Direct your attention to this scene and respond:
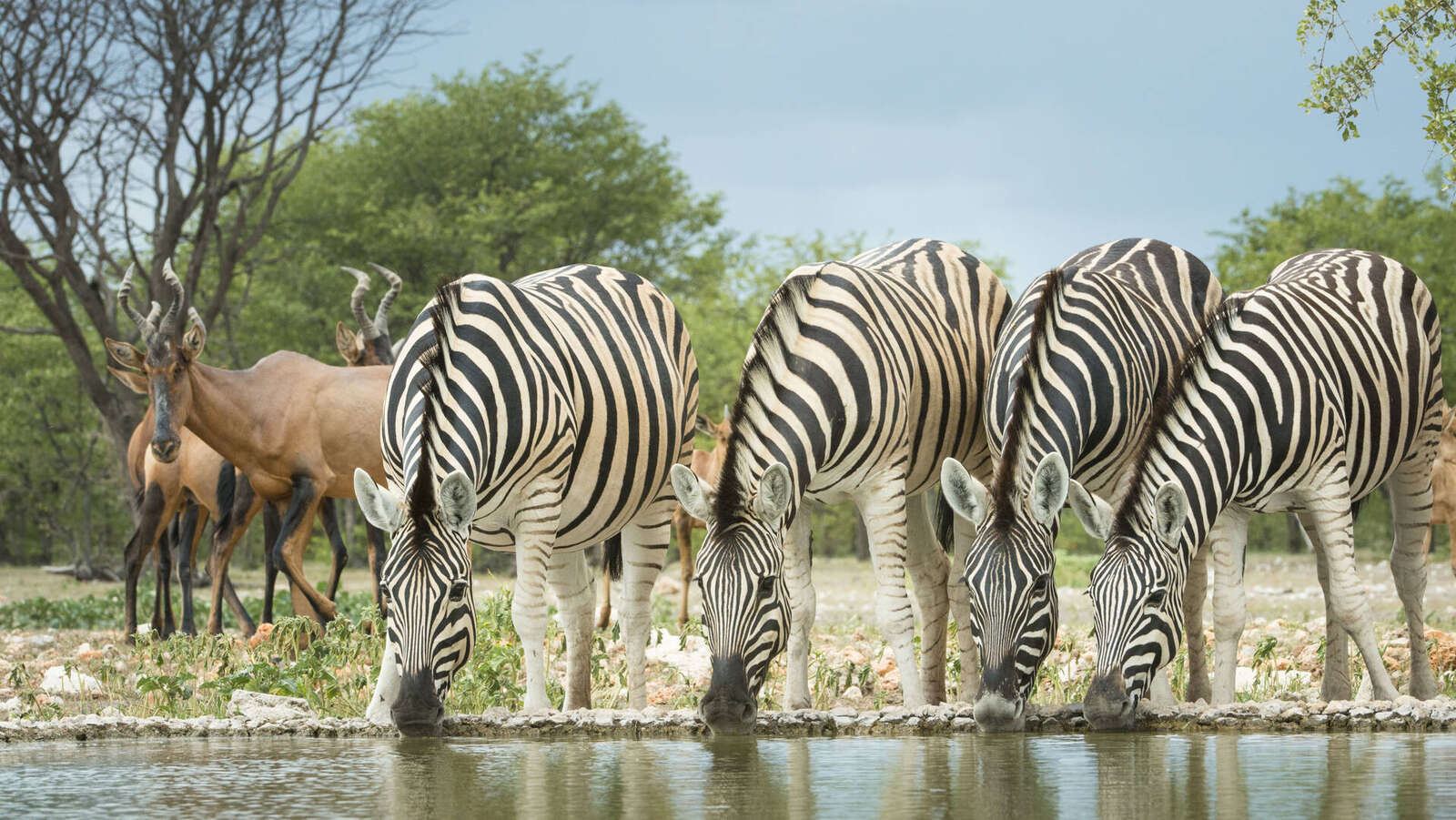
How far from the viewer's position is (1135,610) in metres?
6.91

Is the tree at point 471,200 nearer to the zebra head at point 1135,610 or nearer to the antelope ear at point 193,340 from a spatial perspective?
the antelope ear at point 193,340

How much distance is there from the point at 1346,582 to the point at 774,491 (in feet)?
10.1

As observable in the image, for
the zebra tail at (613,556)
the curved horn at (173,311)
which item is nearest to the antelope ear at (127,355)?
the curved horn at (173,311)

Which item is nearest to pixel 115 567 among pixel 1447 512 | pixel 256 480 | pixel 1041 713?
pixel 256 480

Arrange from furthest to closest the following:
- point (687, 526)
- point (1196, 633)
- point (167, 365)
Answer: point (687, 526) < point (167, 365) < point (1196, 633)

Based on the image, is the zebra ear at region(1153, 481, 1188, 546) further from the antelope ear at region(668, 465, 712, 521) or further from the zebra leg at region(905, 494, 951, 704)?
the zebra leg at region(905, 494, 951, 704)

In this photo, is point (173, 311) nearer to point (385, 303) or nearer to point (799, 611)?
point (385, 303)

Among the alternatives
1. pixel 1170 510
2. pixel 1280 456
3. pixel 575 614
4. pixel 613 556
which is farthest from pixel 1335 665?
pixel 613 556

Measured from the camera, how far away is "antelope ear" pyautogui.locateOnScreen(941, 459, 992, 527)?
23.7 feet

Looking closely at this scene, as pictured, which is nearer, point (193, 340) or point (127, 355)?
point (193, 340)

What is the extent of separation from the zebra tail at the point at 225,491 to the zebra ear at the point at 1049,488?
8.91 metres

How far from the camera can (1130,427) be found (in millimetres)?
8148

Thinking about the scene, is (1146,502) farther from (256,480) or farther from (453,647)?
(256,480)

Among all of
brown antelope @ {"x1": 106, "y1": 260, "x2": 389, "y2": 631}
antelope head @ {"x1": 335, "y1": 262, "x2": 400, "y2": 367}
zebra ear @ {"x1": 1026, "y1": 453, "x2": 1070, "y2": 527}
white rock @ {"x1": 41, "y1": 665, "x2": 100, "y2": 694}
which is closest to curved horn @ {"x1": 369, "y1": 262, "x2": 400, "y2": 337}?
antelope head @ {"x1": 335, "y1": 262, "x2": 400, "y2": 367}
